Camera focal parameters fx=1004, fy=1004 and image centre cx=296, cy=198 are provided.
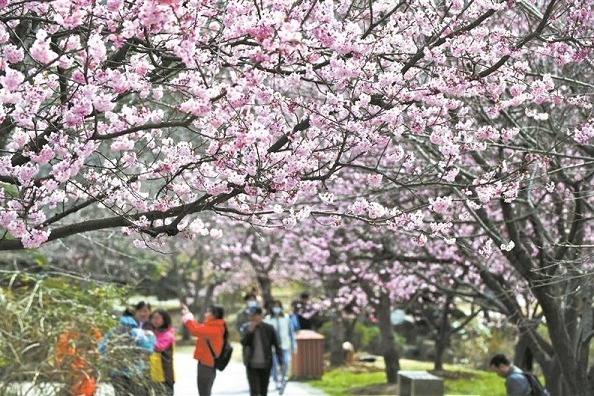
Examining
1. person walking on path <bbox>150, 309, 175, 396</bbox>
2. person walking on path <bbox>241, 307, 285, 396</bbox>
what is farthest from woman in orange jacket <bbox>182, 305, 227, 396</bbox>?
person walking on path <bbox>241, 307, 285, 396</bbox>

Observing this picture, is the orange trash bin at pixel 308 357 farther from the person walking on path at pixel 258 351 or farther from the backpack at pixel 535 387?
the backpack at pixel 535 387

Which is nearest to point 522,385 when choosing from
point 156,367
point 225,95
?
point 156,367

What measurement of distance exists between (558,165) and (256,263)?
1767 cm

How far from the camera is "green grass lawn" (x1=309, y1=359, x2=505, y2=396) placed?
61.2 feet

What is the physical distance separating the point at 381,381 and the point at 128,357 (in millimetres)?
10972

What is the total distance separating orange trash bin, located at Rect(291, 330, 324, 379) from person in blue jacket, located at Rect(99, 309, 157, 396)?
31.4ft

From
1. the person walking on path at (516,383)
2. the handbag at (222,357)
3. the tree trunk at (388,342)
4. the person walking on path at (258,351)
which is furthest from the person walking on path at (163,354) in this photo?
the tree trunk at (388,342)

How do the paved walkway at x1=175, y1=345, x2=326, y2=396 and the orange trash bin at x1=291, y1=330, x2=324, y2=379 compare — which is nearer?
the paved walkway at x1=175, y1=345, x2=326, y2=396

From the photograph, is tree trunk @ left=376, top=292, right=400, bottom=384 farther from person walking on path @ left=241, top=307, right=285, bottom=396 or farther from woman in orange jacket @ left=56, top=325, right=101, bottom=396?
woman in orange jacket @ left=56, top=325, right=101, bottom=396

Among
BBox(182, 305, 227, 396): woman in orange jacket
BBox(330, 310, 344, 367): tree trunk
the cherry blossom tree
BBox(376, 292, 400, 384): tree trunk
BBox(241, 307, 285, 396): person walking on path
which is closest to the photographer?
the cherry blossom tree

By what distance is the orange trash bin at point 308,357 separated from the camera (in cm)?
2040

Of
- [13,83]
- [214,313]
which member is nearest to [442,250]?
[214,313]

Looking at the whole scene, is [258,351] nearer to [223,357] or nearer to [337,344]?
[223,357]

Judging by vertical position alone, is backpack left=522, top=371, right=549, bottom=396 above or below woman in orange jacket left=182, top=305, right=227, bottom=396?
below
